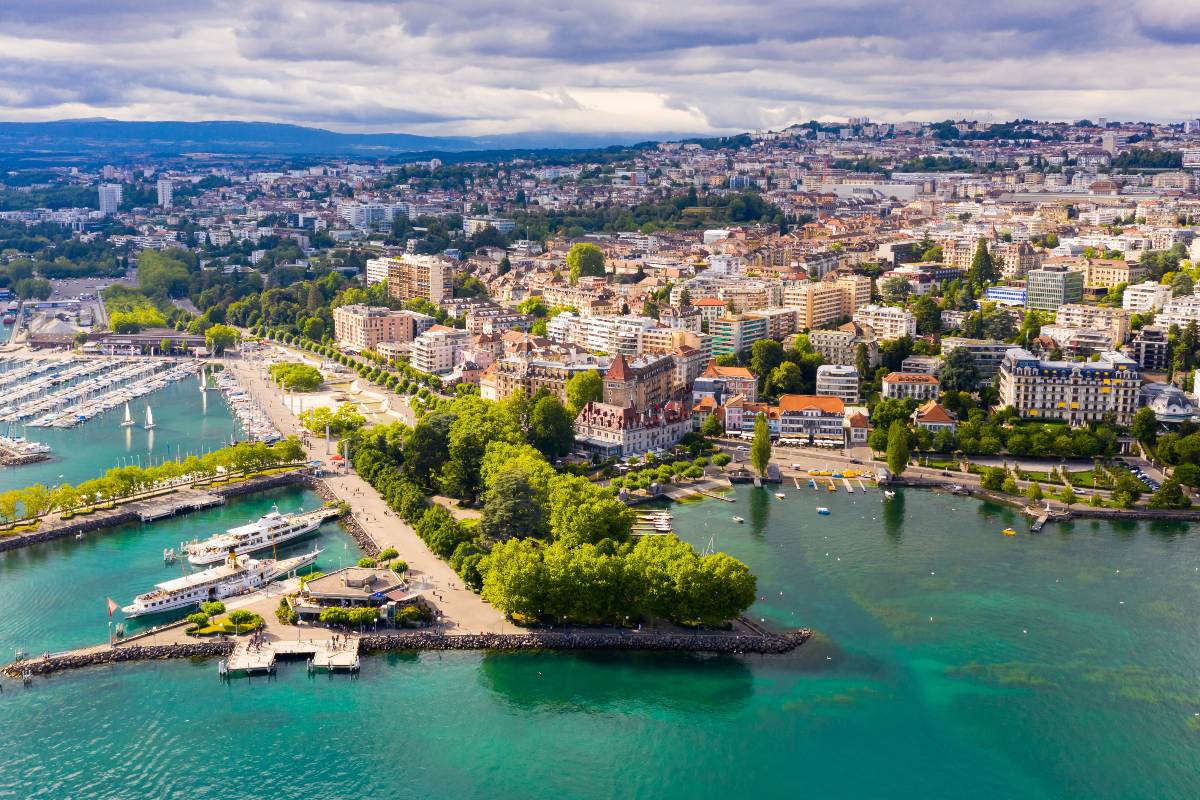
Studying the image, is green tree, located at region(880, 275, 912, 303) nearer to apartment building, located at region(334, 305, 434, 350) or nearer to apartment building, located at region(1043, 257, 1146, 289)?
apartment building, located at region(1043, 257, 1146, 289)

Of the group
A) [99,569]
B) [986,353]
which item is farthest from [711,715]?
[986,353]

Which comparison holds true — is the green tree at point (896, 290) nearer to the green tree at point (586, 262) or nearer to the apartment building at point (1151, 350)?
the apartment building at point (1151, 350)

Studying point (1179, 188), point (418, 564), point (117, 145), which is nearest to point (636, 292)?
point (418, 564)

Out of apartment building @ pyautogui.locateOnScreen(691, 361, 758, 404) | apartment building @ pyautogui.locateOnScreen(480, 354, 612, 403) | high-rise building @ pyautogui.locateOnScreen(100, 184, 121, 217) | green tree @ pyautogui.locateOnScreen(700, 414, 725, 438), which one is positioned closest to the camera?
green tree @ pyautogui.locateOnScreen(700, 414, 725, 438)

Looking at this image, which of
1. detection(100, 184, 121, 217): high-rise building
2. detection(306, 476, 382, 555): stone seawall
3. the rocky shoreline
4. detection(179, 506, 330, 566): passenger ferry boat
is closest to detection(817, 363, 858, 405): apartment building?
detection(306, 476, 382, 555): stone seawall

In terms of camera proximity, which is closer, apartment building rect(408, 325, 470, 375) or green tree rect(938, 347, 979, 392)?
green tree rect(938, 347, 979, 392)

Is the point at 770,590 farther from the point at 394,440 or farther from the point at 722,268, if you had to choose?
the point at 722,268
